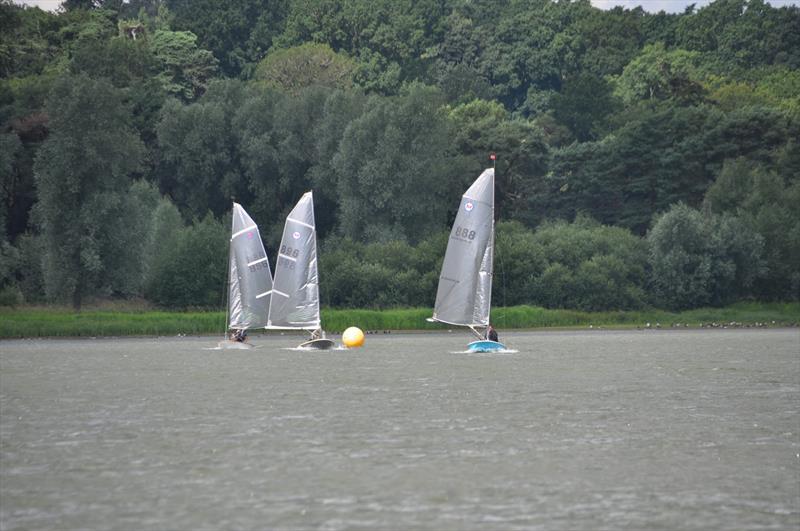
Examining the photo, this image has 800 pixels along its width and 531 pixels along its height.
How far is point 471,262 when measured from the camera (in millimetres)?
74312

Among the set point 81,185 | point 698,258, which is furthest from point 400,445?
point 698,258

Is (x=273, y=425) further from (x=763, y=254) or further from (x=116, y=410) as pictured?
(x=763, y=254)

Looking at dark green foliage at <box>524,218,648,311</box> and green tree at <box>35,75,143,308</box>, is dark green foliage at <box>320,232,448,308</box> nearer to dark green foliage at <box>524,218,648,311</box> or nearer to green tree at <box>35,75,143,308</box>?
dark green foliage at <box>524,218,648,311</box>

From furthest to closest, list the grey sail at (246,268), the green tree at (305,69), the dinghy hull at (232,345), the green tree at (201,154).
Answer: the green tree at (305,69)
the green tree at (201,154)
the dinghy hull at (232,345)
the grey sail at (246,268)

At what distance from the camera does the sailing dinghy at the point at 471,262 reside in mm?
73500

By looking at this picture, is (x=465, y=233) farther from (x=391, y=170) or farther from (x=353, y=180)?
(x=353, y=180)

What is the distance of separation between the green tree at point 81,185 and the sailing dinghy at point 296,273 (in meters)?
27.4

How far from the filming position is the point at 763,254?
123250 mm

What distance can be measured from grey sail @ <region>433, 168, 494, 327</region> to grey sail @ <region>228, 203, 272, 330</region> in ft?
44.5

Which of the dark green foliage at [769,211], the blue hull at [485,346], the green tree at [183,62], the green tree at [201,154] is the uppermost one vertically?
the green tree at [183,62]

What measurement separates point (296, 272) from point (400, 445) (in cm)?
4281

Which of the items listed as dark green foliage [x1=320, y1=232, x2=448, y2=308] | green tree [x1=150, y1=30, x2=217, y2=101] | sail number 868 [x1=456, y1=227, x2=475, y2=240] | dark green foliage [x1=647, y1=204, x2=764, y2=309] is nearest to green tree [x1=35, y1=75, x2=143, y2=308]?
dark green foliage [x1=320, y1=232, x2=448, y2=308]

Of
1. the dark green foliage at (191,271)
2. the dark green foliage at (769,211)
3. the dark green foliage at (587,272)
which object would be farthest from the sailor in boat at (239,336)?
the dark green foliage at (769,211)

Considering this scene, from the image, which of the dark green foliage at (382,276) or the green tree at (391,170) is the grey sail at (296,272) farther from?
the green tree at (391,170)
